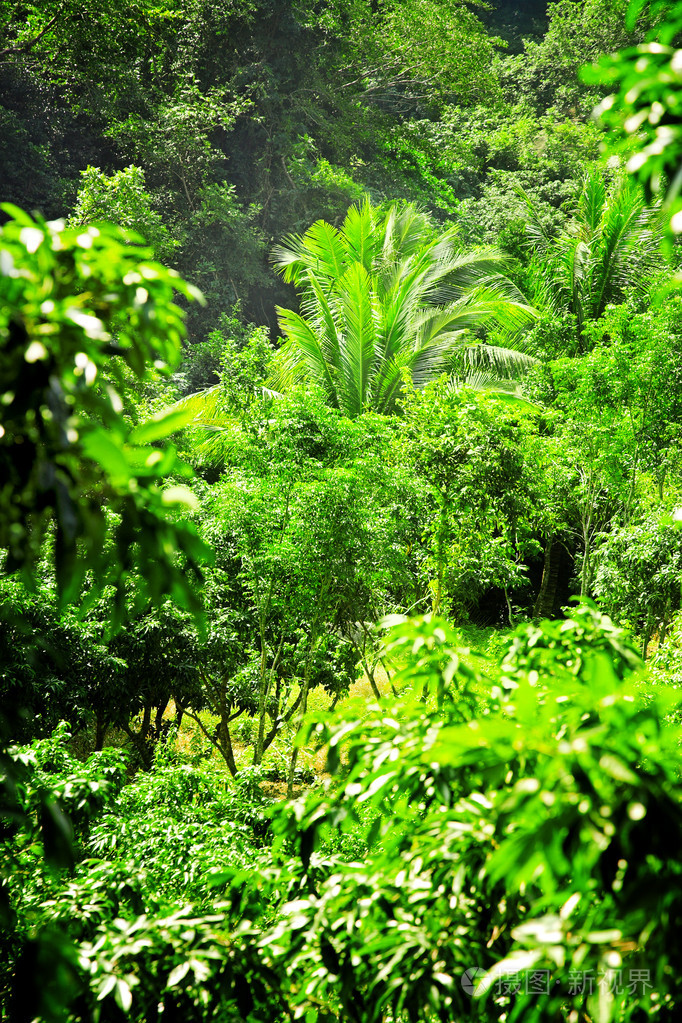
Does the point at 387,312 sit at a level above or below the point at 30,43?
below

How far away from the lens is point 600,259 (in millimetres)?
13391

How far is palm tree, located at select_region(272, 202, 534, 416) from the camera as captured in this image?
447 inches

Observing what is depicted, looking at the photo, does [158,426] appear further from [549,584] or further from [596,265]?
[596,265]

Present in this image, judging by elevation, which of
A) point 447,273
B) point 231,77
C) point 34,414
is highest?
point 231,77

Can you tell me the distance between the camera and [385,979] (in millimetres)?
1324

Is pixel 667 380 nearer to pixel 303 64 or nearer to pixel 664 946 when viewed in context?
pixel 664 946

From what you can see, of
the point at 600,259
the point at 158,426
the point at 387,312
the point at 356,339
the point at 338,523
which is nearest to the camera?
the point at 158,426

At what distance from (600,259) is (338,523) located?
30.4 ft

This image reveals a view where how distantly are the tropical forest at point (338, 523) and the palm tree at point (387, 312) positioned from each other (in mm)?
85

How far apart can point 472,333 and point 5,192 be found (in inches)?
420

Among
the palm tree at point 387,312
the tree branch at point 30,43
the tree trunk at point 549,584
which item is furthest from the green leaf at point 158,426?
the tree branch at point 30,43

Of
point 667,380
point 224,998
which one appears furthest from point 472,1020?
point 667,380

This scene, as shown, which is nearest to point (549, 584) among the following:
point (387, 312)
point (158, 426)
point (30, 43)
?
point (387, 312)

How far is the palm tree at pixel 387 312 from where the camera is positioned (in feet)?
37.2
